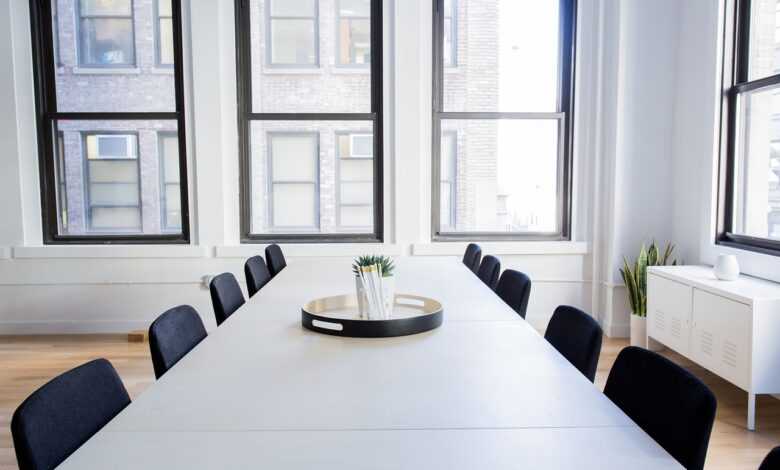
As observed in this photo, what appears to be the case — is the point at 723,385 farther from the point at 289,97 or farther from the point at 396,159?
the point at 289,97

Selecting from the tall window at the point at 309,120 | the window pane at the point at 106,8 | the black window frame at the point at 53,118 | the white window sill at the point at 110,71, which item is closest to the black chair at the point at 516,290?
the tall window at the point at 309,120

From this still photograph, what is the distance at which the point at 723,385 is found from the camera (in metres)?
3.49

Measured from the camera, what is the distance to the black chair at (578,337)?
68.2 inches

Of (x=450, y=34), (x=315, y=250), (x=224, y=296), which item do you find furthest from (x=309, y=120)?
(x=224, y=296)

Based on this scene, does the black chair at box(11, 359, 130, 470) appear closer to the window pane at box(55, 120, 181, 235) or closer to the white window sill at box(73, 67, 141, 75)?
the window pane at box(55, 120, 181, 235)

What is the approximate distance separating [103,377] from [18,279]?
4064mm

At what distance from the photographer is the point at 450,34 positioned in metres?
4.80

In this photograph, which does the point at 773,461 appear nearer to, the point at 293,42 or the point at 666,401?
the point at 666,401

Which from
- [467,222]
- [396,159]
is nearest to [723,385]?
[467,222]

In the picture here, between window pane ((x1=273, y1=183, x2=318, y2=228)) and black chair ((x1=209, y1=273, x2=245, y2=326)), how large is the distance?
2254 millimetres

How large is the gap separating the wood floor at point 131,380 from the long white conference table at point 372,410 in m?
1.46

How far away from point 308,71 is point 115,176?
188 cm

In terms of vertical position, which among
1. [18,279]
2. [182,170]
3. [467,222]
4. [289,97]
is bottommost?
[18,279]

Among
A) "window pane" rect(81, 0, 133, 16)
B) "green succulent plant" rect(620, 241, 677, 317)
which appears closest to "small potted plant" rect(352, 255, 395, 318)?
"green succulent plant" rect(620, 241, 677, 317)
